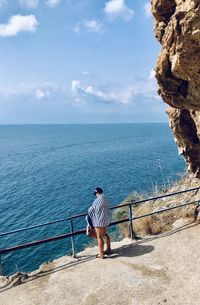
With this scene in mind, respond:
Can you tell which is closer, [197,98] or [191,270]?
[191,270]

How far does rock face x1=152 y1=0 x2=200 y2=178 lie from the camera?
9.07 m

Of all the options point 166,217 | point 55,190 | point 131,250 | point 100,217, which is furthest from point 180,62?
point 55,190

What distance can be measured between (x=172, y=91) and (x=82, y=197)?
24699 mm

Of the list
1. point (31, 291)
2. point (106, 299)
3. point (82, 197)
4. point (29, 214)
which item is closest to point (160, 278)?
point (106, 299)

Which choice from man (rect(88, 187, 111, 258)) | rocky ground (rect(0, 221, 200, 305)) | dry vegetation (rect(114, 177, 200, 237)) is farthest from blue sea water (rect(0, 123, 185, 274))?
man (rect(88, 187, 111, 258))

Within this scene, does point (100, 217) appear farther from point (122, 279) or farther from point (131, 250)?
point (122, 279)

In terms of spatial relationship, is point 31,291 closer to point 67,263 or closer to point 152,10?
point 67,263

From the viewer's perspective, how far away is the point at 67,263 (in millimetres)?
9469

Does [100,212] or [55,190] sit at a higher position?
[100,212]

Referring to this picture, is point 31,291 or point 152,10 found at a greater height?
point 152,10

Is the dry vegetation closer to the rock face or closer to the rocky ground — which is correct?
the rocky ground

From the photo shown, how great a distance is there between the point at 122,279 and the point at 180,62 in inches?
258

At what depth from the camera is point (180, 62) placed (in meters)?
9.91

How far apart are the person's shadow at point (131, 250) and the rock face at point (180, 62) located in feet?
18.2
